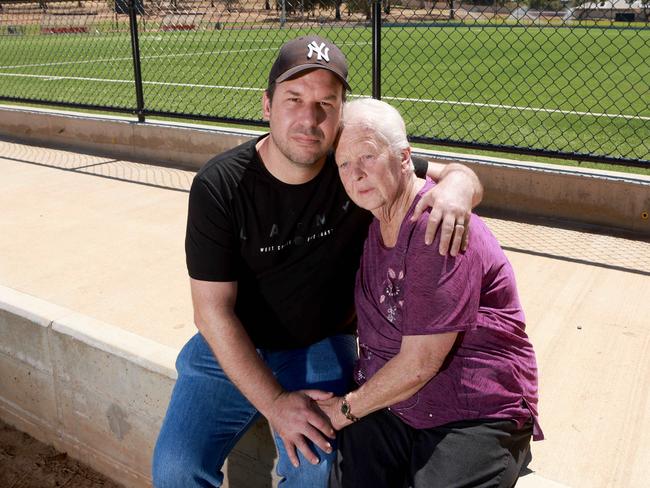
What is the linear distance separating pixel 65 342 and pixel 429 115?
27.2 feet

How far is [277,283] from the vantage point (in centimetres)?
283

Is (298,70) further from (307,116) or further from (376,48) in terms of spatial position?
(376,48)

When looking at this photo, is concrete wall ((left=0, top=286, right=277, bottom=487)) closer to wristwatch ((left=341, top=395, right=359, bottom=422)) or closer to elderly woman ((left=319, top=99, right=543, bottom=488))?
wristwatch ((left=341, top=395, right=359, bottom=422))

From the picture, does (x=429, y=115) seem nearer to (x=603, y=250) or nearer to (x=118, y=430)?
(x=603, y=250)

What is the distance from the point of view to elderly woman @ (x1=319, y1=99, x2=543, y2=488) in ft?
7.23

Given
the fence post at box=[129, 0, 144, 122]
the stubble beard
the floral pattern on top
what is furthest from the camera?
the fence post at box=[129, 0, 144, 122]

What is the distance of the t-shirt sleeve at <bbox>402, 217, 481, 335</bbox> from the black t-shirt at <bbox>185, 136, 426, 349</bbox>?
25.1 inches

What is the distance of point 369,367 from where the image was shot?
2.54m

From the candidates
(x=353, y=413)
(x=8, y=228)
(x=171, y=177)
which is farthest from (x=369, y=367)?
(x=171, y=177)

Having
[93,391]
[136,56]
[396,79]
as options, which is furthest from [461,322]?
[396,79]

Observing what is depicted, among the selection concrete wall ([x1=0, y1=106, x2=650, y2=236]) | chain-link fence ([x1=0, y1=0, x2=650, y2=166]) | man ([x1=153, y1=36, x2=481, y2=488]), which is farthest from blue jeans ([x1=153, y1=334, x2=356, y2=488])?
chain-link fence ([x1=0, y1=0, x2=650, y2=166])

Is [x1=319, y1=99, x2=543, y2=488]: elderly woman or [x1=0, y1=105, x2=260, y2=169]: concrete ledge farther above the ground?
[x1=319, y1=99, x2=543, y2=488]: elderly woman

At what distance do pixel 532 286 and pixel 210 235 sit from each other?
2530 mm

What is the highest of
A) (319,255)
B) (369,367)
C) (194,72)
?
(319,255)
